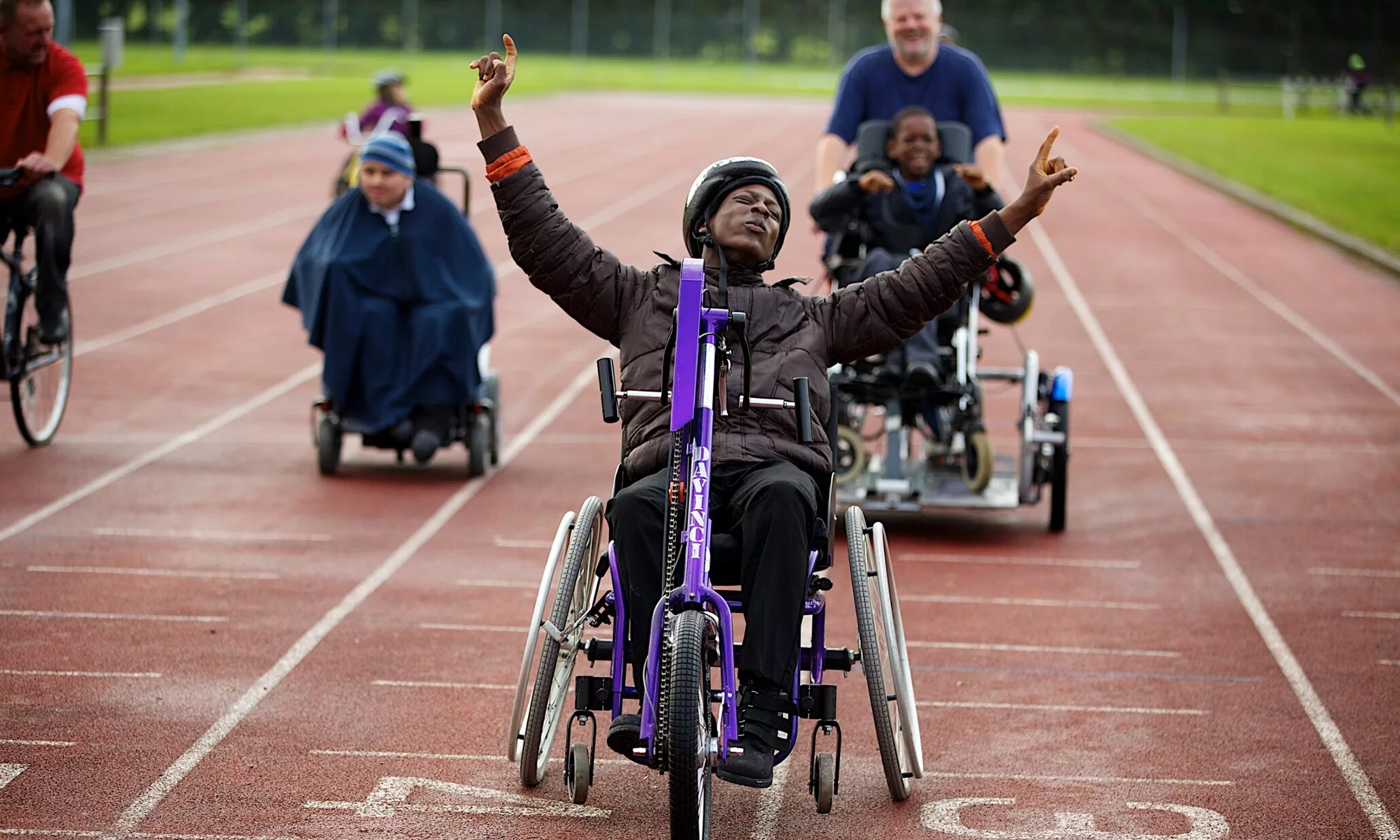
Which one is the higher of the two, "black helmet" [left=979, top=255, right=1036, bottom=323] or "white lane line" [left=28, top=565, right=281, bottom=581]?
"black helmet" [left=979, top=255, right=1036, bottom=323]

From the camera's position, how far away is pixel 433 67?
7200 cm

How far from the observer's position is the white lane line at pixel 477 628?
694 cm

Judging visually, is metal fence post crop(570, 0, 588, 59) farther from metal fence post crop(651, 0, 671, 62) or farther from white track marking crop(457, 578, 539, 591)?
white track marking crop(457, 578, 539, 591)

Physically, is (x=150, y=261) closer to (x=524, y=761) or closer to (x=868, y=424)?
(x=868, y=424)

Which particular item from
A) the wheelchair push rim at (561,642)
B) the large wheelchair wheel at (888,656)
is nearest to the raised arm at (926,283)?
the large wheelchair wheel at (888,656)

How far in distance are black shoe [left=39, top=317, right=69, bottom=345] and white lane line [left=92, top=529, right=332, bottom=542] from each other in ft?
5.78

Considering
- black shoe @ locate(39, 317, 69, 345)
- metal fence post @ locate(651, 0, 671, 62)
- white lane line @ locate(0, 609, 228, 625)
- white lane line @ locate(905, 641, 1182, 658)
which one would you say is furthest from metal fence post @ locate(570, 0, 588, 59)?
white lane line @ locate(905, 641, 1182, 658)

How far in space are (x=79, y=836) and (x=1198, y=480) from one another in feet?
23.5

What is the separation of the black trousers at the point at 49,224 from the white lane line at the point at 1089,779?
568 cm

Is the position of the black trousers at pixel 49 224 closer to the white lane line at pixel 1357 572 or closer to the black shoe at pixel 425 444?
the black shoe at pixel 425 444

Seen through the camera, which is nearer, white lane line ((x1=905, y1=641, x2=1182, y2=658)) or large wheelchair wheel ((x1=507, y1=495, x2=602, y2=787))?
large wheelchair wheel ((x1=507, y1=495, x2=602, y2=787))

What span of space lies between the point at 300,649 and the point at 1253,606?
377cm

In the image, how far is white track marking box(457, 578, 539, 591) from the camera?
25.1 ft

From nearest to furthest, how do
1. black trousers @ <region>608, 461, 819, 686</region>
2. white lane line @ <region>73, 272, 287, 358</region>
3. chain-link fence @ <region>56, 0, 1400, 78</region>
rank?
black trousers @ <region>608, 461, 819, 686</region>
white lane line @ <region>73, 272, 287, 358</region>
chain-link fence @ <region>56, 0, 1400, 78</region>
